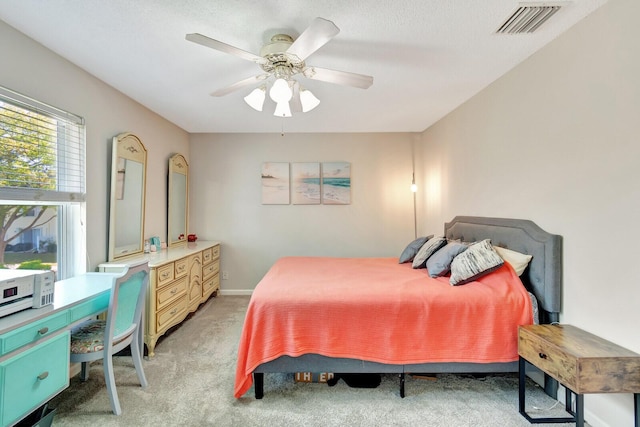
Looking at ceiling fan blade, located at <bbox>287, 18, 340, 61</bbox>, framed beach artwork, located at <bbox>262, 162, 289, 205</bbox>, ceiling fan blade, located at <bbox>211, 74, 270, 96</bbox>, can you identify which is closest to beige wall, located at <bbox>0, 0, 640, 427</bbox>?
framed beach artwork, located at <bbox>262, 162, 289, 205</bbox>

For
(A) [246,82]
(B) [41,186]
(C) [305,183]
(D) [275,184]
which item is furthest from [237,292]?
(A) [246,82]

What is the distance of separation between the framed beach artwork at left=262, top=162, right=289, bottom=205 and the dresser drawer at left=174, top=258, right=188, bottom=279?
156cm

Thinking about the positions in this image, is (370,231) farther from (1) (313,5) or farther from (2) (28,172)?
(2) (28,172)

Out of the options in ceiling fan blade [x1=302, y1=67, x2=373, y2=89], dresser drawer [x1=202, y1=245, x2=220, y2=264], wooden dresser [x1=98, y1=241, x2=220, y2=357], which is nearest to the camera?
ceiling fan blade [x1=302, y1=67, x2=373, y2=89]

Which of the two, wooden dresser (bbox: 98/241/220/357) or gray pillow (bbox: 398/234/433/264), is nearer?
wooden dresser (bbox: 98/241/220/357)

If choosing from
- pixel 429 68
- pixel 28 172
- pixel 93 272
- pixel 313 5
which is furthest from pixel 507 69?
pixel 93 272

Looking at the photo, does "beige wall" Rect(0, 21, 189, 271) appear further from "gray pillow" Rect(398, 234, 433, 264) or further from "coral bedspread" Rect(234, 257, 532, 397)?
"gray pillow" Rect(398, 234, 433, 264)

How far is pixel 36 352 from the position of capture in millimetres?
1484

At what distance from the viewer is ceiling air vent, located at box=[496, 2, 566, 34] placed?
1630 mm

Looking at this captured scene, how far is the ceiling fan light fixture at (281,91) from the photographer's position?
1993 millimetres

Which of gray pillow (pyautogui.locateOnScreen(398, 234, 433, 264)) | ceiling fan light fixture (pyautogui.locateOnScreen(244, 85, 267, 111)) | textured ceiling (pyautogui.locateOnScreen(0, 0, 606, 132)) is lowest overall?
gray pillow (pyautogui.locateOnScreen(398, 234, 433, 264))

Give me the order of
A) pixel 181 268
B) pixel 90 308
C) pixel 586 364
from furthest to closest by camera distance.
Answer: pixel 181 268
pixel 90 308
pixel 586 364

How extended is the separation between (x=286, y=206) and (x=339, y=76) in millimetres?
2620

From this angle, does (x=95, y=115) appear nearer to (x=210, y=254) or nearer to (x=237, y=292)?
(x=210, y=254)
